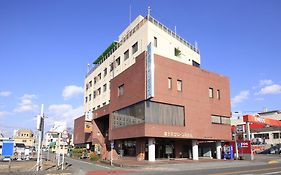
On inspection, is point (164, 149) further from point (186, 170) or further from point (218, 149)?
point (186, 170)

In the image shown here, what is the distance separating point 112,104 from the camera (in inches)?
1722

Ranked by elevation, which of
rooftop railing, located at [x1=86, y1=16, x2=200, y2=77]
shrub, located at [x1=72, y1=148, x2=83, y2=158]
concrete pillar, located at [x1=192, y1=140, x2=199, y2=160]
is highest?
rooftop railing, located at [x1=86, y1=16, x2=200, y2=77]

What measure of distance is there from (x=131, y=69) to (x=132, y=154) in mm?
11614

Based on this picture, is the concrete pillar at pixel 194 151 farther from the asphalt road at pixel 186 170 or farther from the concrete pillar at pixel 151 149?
the asphalt road at pixel 186 170

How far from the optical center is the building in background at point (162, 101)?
3447cm

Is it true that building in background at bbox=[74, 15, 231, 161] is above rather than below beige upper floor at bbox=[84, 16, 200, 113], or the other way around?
below

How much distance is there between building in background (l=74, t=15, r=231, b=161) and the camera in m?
34.5

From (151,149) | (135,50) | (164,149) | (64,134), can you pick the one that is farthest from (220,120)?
(64,134)

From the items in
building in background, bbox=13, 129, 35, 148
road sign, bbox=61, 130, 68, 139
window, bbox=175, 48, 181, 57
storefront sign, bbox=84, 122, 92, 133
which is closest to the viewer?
road sign, bbox=61, 130, 68, 139

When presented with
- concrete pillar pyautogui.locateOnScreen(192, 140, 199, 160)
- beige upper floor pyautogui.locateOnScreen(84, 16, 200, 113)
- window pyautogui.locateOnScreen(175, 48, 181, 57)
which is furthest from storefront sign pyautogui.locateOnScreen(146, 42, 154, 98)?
window pyautogui.locateOnScreen(175, 48, 181, 57)

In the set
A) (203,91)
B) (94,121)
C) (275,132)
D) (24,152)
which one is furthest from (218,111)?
(275,132)

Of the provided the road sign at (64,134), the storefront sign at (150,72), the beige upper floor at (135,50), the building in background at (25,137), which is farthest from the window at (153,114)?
the building in background at (25,137)

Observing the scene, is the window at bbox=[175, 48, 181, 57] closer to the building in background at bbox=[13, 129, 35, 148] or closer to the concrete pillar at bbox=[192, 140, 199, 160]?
the concrete pillar at bbox=[192, 140, 199, 160]


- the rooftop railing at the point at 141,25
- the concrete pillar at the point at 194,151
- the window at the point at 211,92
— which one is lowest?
the concrete pillar at the point at 194,151
